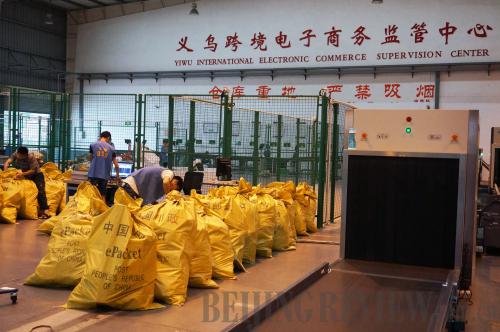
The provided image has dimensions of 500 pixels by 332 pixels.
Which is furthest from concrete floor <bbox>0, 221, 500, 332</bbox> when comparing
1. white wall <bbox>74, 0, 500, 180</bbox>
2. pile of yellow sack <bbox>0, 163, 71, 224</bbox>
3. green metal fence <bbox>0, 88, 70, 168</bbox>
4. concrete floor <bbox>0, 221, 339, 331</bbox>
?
white wall <bbox>74, 0, 500, 180</bbox>

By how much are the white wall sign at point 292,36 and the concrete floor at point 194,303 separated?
8988 millimetres

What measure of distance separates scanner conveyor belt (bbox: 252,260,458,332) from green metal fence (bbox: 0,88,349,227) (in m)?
4.72

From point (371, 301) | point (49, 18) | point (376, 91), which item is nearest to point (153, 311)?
point (371, 301)

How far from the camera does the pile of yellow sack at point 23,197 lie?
7617mm

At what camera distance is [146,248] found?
3916 mm

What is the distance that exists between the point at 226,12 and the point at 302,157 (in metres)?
8.33

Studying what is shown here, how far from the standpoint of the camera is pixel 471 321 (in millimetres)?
4121

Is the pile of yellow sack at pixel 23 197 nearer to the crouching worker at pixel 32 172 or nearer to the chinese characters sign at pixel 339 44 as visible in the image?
the crouching worker at pixel 32 172

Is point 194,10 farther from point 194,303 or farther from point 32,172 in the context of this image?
point 194,303

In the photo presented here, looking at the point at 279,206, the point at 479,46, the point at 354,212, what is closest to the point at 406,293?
the point at 354,212

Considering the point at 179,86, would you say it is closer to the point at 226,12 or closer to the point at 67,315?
the point at 226,12

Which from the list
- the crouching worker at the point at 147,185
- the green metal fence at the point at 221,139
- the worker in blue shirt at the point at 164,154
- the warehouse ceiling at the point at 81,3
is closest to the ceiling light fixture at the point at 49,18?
the warehouse ceiling at the point at 81,3

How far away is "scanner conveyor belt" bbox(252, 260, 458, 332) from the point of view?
261 cm

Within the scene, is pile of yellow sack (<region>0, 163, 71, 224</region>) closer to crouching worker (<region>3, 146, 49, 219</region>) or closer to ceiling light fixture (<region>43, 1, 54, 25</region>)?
crouching worker (<region>3, 146, 49, 219</region>)
